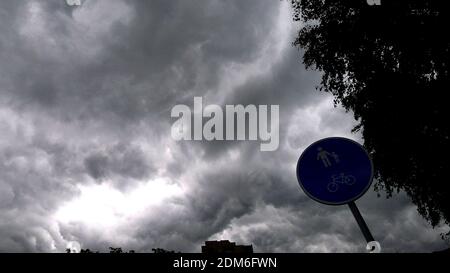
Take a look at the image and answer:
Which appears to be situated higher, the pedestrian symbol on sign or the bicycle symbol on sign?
the pedestrian symbol on sign

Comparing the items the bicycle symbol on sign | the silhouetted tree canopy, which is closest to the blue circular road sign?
the bicycle symbol on sign

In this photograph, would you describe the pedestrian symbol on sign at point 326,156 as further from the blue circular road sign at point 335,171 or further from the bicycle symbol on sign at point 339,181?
the bicycle symbol on sign at point 339,181

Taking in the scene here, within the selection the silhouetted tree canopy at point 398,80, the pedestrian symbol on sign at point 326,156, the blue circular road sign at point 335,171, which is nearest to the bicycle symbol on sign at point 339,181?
the blue circular road sign at point 335,171

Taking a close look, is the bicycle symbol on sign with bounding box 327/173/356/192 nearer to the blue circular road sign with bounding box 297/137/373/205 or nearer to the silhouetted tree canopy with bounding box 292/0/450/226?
the blue circular road sign with bounding box 297/137/373/205

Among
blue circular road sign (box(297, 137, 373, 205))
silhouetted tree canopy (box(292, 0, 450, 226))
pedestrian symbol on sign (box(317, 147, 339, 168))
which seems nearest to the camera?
blue circular road sign (box(297, 137, 373, 205))

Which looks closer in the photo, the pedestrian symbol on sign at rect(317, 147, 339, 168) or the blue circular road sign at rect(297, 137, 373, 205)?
the blue circular road sign at rect(297, 137, 373, 205)

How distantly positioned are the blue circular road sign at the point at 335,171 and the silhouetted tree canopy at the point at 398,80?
343 inches

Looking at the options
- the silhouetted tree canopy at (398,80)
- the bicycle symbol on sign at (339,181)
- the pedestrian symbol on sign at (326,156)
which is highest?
the silhouetted tree canopy at (398,80)

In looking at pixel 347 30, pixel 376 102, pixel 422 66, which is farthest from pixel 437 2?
pixel 376 102

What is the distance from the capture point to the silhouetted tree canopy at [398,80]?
10.1 m

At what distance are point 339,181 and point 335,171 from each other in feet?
0.31

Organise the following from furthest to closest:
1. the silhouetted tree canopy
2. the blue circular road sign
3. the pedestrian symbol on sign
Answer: the silhouetted tree canopy
the pedestrian symbol on sign
the blue circular road sign

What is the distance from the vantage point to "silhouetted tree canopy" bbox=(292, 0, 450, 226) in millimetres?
10078
